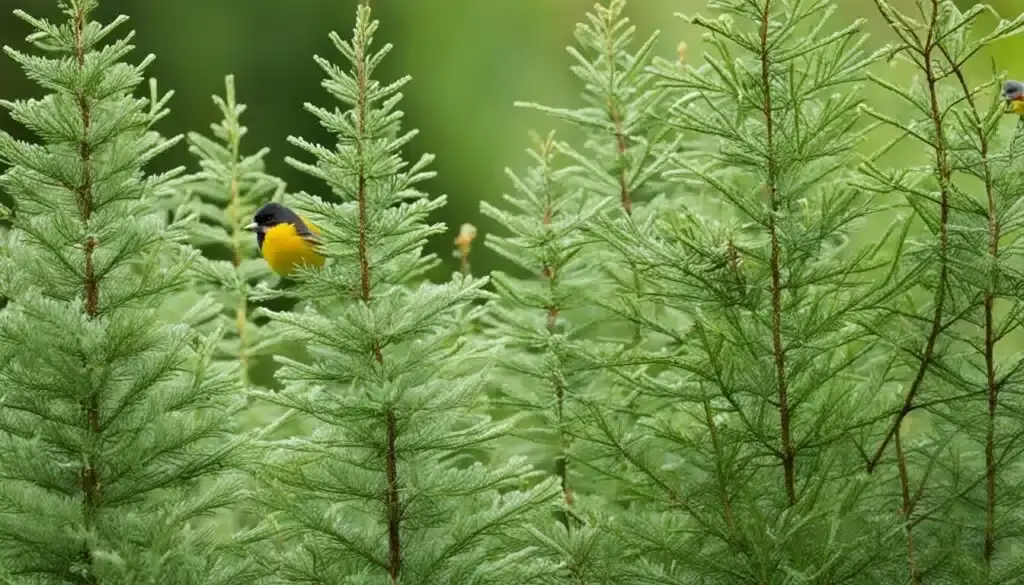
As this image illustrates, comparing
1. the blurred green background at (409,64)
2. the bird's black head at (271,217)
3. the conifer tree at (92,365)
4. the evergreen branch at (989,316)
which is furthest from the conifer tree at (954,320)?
the blurred green background at (409,64)

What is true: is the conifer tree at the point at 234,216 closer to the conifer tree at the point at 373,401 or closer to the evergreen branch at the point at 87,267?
the evergreen branch at the point at 87,267

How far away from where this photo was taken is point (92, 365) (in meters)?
3.46

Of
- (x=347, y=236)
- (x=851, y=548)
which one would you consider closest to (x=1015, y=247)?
(x=851, y=548)

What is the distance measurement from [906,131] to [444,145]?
36.6ft

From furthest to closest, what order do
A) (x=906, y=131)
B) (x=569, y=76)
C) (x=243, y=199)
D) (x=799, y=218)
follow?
(x=569, y=76) < (x=243, y=199) < (x=799, y=218) < (x=906, y=131)

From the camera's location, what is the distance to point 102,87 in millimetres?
3582

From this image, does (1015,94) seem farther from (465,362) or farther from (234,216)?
(234,216)

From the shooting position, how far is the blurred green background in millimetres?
14172

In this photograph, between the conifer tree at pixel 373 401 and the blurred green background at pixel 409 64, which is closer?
the conifer tree at pixel 373 401

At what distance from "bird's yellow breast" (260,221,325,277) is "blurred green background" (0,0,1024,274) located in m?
8.82

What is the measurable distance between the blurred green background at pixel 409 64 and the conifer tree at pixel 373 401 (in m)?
10.1

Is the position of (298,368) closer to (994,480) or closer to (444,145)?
(994,480)

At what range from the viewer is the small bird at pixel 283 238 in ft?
15.7

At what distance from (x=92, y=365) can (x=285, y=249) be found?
4.62 feet
